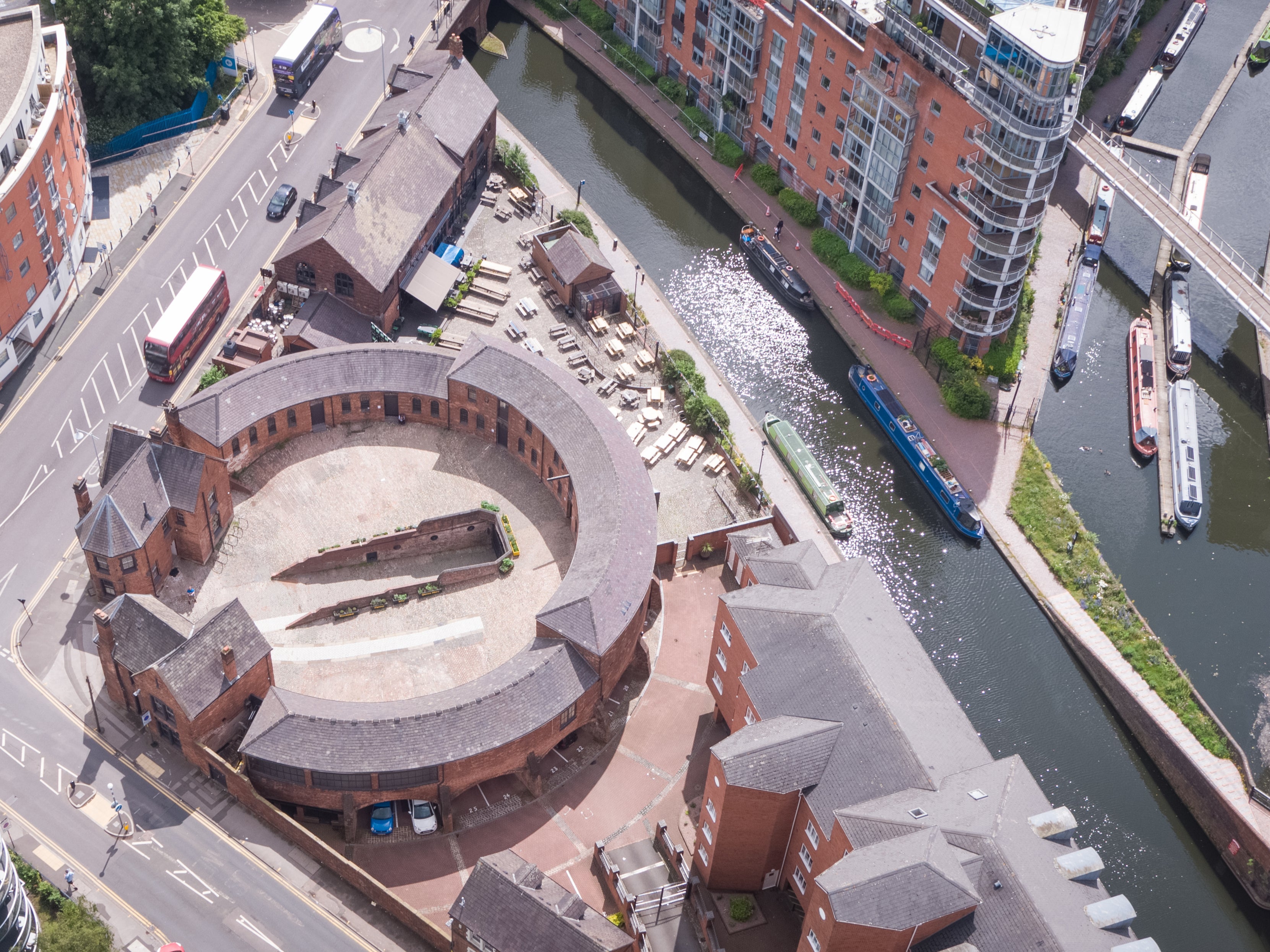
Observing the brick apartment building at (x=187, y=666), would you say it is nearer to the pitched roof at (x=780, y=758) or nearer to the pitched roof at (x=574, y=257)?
the pitched roof at (x=780, y=758)

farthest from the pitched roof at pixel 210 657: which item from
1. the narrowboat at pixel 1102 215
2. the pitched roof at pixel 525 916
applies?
the narrowboat at pixel 1102 215

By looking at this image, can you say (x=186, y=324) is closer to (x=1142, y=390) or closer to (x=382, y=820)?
(x=382, y=820)

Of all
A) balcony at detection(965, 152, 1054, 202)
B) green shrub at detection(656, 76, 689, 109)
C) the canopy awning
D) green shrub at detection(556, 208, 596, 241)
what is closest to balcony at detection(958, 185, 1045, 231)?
balcony at detection(965, 152, 1054, 202)

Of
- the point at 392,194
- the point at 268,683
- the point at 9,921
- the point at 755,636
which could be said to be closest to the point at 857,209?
the point at 392,194

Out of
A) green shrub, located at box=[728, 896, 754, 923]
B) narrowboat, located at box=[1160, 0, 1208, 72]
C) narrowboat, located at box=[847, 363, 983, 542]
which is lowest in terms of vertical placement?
green shrub, located at box=[728, 896, 754, 923]

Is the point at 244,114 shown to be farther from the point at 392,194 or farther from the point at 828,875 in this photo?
the point at 828,875

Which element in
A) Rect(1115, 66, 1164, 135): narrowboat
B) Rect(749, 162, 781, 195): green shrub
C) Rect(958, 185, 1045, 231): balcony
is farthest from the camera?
Rect(1115, 66, 1164, 135): narrowboat

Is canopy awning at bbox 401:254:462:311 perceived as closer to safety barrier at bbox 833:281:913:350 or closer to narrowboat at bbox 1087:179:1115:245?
safety barrier at bbox 833:281:913:350
